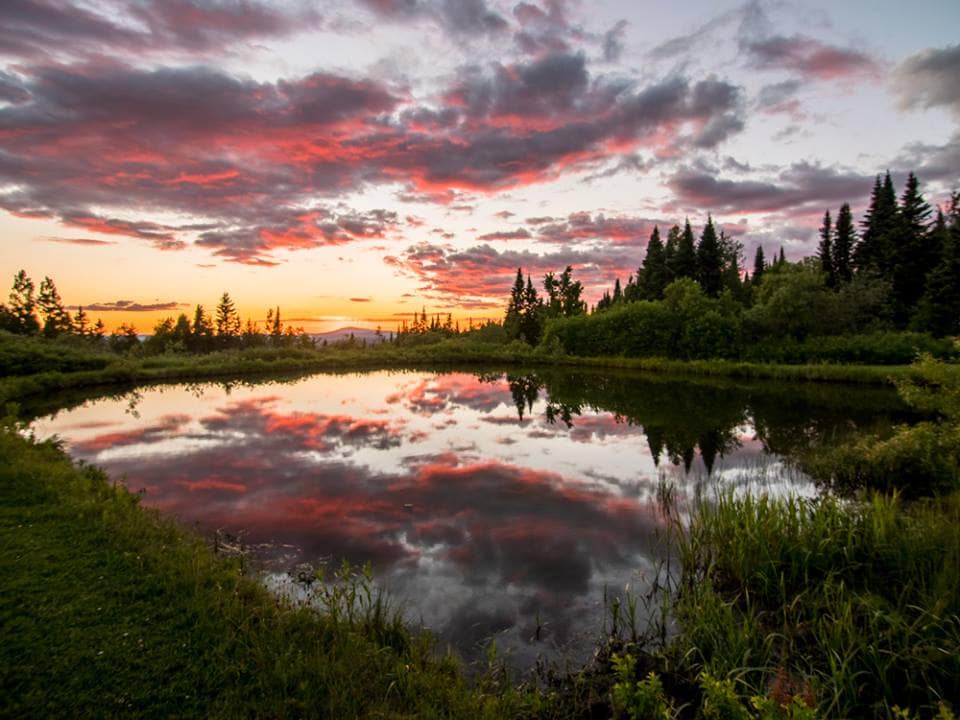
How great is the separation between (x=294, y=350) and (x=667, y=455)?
3822 cm

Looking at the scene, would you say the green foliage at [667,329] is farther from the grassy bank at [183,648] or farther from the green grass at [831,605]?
the grassy bank at [183,648]

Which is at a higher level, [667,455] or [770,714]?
[770,714]

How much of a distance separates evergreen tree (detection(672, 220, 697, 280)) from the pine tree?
163cm

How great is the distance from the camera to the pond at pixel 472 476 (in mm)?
6086

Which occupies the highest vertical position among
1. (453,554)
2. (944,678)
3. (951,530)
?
(951,530)

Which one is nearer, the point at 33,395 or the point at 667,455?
the point at 667,455

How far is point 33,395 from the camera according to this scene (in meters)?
22.9

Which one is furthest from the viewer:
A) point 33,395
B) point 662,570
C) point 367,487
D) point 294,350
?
point 294,350

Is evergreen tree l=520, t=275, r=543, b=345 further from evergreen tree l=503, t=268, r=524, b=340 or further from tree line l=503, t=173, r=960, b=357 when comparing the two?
tree line l=503, t=173, r=960, b=357

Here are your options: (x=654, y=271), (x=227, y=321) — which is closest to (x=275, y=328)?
(x=227, y=321)

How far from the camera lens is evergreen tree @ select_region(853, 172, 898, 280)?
1682 inches

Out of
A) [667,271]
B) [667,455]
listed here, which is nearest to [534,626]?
[667,455]

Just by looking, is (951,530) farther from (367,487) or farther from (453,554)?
(367,487)

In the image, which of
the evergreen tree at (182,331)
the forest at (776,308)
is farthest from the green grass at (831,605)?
the evergreen tree at (182,331)
